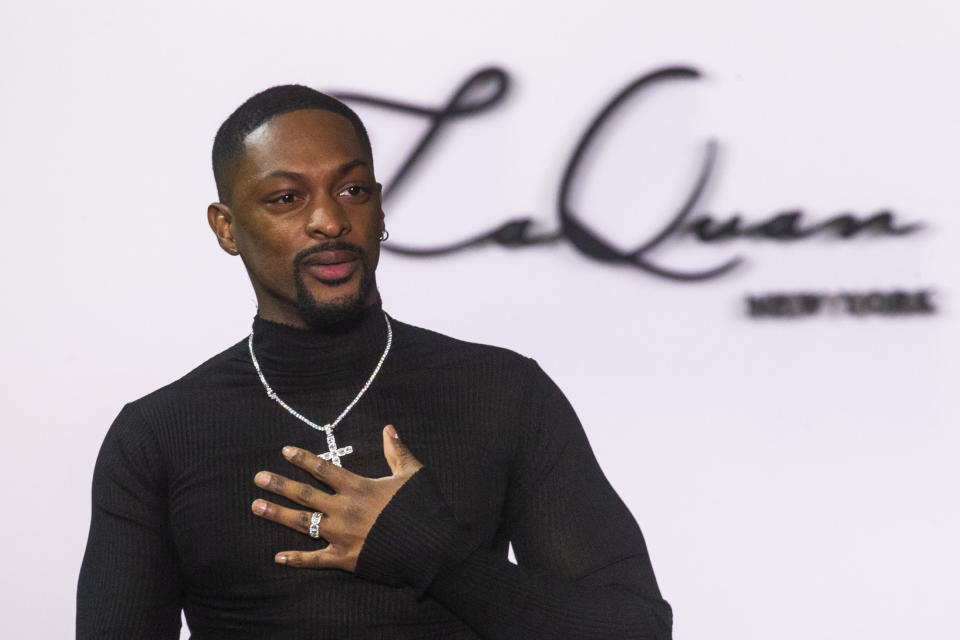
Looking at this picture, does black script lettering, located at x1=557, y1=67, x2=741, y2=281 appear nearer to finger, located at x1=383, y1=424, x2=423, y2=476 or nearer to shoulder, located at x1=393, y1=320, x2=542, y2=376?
shoulder, located at x1=393, y1=320, x2=542, y2=376

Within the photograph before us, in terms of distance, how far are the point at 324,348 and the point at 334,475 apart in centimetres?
25

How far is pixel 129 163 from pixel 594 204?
1.01m

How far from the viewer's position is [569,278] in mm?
2574

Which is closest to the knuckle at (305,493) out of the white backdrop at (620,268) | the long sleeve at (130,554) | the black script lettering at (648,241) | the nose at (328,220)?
the long sleeve at (130,554)

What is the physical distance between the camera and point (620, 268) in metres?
2.57

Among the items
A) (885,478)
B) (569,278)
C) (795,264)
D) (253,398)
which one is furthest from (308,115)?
(885,478)

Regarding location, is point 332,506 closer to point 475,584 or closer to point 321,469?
point 321,469

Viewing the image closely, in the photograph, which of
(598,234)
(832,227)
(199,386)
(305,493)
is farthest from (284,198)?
(832,227)

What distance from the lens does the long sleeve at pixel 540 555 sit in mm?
1478

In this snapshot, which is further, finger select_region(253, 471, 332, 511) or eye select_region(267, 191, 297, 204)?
eye select_region(267, 191, 297, 204)

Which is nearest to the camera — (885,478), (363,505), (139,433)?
(363,505)

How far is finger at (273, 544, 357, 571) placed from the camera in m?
1.49

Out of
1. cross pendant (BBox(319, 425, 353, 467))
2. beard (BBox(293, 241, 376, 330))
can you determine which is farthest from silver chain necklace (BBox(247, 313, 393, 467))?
beard (BBox(293, 241, 376, 330))

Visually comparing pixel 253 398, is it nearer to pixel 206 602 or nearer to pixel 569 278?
pixel 206 602
